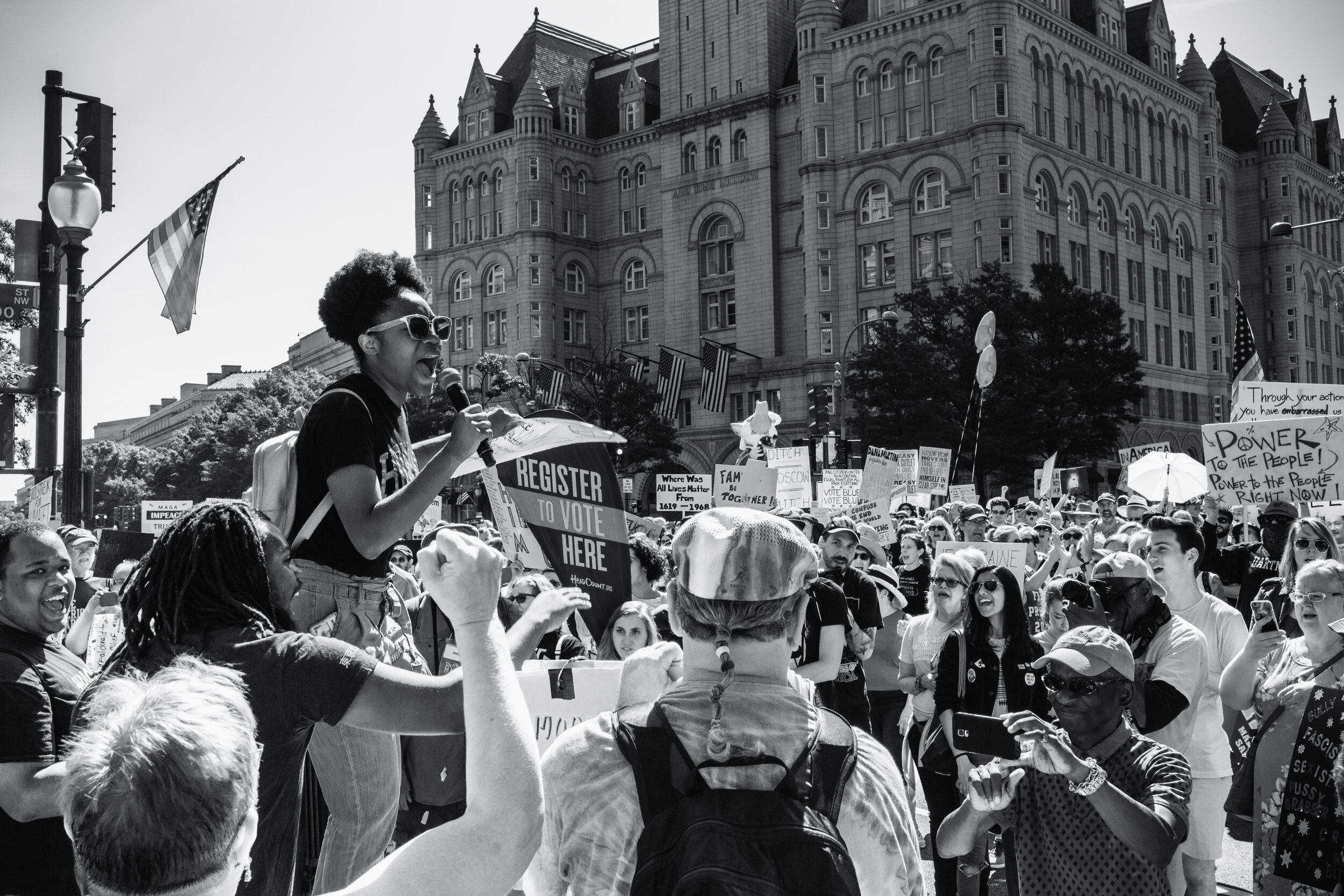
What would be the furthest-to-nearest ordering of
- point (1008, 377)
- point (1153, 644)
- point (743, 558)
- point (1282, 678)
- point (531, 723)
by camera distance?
1. point (1008, 377)
2. point (1153, 644)
3. point (1282, 678)
4. point (743, 558)
5. point (531, 723)

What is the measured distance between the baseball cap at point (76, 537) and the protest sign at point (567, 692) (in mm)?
4721

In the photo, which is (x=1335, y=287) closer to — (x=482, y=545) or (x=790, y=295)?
(x=790, y=295)

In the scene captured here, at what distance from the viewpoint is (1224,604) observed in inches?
258

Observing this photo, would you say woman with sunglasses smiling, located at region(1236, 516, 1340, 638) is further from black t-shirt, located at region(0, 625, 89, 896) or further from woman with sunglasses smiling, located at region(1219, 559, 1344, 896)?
black t-shirt, located at region(0, 625, 89, 896)

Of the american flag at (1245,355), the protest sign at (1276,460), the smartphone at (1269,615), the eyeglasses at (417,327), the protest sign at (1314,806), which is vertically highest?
the american flag at (1245,355)

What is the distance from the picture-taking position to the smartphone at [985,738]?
3443 mm

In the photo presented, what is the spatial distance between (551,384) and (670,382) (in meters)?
5.81

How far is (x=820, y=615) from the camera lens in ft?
24.0

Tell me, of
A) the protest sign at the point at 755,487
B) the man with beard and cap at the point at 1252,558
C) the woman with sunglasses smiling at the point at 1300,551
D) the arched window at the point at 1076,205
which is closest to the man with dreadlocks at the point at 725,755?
the woman with sunglasses smiling at the point at 1300,551

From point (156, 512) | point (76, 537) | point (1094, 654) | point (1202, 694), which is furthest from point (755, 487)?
point (1094, 654)

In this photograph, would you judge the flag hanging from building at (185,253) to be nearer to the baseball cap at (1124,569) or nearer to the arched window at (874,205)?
the baseball cap at (1124,569)

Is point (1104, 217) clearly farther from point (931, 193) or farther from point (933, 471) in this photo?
point (933, 471)

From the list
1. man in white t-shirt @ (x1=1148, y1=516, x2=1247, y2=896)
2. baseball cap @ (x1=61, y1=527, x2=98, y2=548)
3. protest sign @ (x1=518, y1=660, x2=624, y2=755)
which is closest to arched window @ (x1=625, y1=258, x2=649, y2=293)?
baseball cap @ (x1=61, y1=527, x2=98, y2=548)

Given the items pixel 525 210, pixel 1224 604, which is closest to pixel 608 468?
pixel 1224 604
